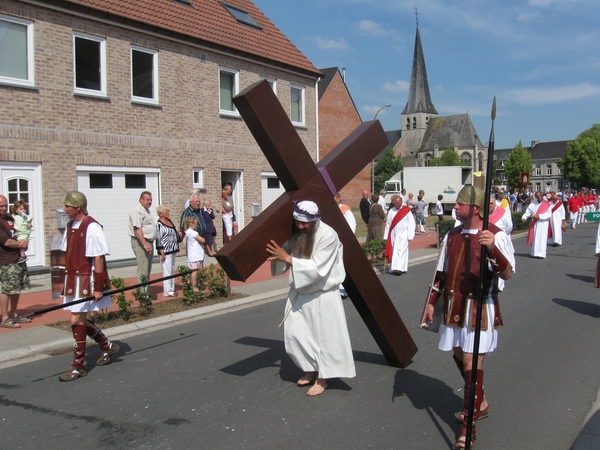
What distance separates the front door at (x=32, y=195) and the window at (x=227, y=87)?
655 cm

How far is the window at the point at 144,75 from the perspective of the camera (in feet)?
50.1

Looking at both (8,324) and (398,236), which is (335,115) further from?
(8,324)

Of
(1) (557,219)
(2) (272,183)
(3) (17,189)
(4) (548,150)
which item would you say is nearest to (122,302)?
(3) (17,189)

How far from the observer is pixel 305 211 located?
462 cm

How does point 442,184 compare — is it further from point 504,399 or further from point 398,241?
point 504,399

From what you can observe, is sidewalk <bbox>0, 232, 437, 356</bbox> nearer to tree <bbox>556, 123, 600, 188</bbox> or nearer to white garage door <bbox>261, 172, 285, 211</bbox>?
white garage door <bbox>261, 172, 285, 211</bbox>

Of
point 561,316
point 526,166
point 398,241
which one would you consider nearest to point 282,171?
point 561,316

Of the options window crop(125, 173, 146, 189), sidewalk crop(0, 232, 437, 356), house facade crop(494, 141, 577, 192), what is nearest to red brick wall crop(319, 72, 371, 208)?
window crop(125, 173, 146, 189)

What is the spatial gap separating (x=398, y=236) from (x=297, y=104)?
370 inches

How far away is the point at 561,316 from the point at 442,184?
116ft

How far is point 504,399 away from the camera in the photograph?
512 cm

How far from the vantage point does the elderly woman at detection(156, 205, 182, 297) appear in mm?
10203

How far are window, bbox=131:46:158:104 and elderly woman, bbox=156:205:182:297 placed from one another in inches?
235

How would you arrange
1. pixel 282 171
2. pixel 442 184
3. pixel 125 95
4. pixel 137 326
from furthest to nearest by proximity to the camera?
pixel 442 184 < pixel 125 95 < pixel 137 326 < pixel 282 171
